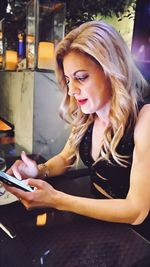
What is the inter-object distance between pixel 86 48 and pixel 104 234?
583 millimetres

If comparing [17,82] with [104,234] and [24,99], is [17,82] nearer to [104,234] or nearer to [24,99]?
[24,99]

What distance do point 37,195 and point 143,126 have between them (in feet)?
1.31

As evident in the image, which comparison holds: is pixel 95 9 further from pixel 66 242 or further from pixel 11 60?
pixel 66 242

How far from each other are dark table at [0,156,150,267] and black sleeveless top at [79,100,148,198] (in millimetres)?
237

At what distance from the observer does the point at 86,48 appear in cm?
82

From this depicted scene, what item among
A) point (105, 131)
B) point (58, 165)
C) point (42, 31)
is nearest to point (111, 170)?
point (105, 131)

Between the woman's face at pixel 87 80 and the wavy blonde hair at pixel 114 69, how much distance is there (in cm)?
3

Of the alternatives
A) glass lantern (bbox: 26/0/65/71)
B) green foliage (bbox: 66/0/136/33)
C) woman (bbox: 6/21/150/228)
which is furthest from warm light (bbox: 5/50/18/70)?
woman (bbox: 6/21/150/228)

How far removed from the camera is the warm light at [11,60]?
151 centimetres

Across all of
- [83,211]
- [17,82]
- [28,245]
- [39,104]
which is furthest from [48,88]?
[28,245]

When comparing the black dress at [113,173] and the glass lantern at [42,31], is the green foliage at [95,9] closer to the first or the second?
the glass lantern at [42,31]

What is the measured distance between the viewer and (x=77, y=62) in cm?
87

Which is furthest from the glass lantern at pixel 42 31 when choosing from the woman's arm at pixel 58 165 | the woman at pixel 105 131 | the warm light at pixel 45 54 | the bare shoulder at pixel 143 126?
the bare shoulder at pixel 143 126

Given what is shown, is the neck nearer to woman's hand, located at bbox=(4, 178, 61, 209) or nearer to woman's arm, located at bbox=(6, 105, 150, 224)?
woman's arm, located at bbox=(6, 105, 150, 224)
